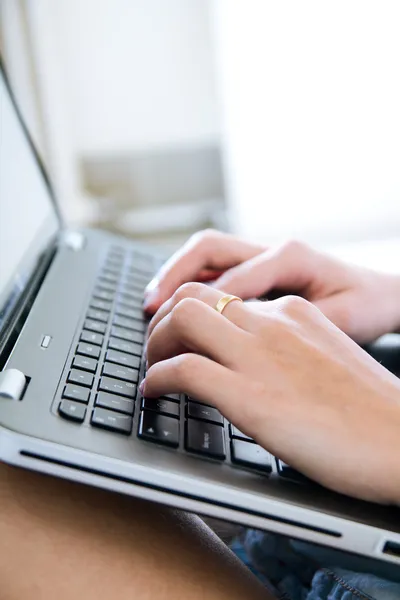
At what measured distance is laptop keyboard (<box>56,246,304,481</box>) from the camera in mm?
407

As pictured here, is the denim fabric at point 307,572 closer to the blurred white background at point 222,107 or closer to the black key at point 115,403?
the black key at point 115,403

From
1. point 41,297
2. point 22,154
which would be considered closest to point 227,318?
point 41,297

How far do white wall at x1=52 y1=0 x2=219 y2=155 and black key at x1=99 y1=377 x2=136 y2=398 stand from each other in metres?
0.99

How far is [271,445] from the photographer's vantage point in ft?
1.31

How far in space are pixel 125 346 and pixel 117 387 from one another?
0.25 feet

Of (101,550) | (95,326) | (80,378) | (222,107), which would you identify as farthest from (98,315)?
(222,107)

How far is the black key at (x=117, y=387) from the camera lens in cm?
45

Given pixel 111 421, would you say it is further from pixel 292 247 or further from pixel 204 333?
pixel 292 247

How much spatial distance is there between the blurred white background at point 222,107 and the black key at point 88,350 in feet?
2.87

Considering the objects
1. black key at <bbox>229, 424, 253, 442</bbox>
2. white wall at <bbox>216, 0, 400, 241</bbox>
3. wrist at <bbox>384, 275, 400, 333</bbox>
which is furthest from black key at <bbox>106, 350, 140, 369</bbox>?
white wall at <bbox>216, 0, 400, 241</bbox>

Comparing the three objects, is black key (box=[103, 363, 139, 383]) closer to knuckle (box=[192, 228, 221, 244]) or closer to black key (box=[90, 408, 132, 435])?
black key (box=[90, 408, 132, 435])

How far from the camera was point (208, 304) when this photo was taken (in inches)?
18.6

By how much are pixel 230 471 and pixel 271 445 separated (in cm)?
3

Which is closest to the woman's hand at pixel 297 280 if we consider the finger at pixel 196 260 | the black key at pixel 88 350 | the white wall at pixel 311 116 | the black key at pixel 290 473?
the finger at pixel 196 260
